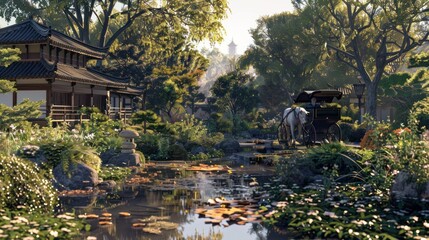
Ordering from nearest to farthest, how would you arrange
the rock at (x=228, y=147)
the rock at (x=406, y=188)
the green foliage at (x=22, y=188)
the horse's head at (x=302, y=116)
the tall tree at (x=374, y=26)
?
the green foliage at (x=22, y=188) → the rock at (x=406, y=188) → the horse's head at (x=302, y=116) → the rock at (x=228, y=147) → the tall tree at (x=374, y=26)

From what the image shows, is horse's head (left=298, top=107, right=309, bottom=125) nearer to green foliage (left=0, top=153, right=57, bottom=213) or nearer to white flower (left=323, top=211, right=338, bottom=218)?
white flower (left=323, top=211, right=338, bottom=218)

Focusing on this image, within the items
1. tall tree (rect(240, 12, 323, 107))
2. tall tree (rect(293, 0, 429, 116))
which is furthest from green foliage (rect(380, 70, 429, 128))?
tall tree (rect(240, 12, 323, 107))

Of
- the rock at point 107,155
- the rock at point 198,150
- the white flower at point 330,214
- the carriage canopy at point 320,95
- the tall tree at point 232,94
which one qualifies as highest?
the tall tree at point 232,94

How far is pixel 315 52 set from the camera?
5766 centimetres

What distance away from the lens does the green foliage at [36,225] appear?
7.83m

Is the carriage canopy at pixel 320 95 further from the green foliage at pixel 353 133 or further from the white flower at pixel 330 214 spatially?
the white flower at pixel 330 214

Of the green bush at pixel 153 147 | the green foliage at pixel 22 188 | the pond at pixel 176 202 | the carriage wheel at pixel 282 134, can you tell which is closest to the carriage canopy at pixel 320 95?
the carriage wheel at pixel 282 134

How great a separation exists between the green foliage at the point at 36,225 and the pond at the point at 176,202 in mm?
326

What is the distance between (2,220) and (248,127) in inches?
1608

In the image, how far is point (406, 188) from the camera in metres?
9.83

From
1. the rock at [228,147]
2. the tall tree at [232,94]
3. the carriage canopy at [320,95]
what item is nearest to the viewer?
the carriage canopy at [320,95]

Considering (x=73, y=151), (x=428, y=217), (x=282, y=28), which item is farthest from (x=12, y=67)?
(x=282, y=28)

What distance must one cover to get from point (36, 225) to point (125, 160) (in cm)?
1130

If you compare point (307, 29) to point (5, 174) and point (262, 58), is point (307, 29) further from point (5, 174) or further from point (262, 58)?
point (5, 174)
